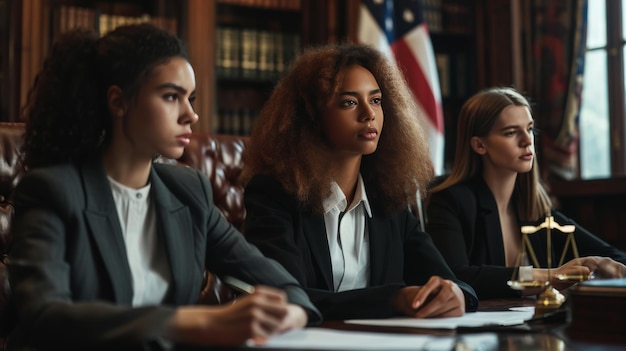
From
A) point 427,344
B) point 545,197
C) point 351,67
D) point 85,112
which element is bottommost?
point 427,344

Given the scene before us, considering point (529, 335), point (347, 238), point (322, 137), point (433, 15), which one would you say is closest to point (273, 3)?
point (433, 15)

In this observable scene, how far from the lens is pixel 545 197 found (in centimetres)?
290

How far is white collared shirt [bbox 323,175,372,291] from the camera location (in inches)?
84.4

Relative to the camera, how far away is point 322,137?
7.52 feet

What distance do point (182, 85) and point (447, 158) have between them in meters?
4.09

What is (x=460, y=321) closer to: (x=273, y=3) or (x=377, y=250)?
(x=377, y=250)

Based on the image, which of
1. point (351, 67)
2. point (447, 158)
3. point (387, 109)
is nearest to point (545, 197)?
point (387, 109)

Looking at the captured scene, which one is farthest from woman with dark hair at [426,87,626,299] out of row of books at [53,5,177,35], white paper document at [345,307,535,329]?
row of books at [53,5,177,35]

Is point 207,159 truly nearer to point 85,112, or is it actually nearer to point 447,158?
point 85,112

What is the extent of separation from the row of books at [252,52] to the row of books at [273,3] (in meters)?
0.17

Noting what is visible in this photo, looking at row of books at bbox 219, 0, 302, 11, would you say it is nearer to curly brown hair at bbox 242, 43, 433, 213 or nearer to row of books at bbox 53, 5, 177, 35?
row of books at bbox 53, 5, 177, 35

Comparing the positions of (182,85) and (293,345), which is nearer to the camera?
(293,345)

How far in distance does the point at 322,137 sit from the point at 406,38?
8.83ft

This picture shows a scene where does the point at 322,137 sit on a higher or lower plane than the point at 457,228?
higher
